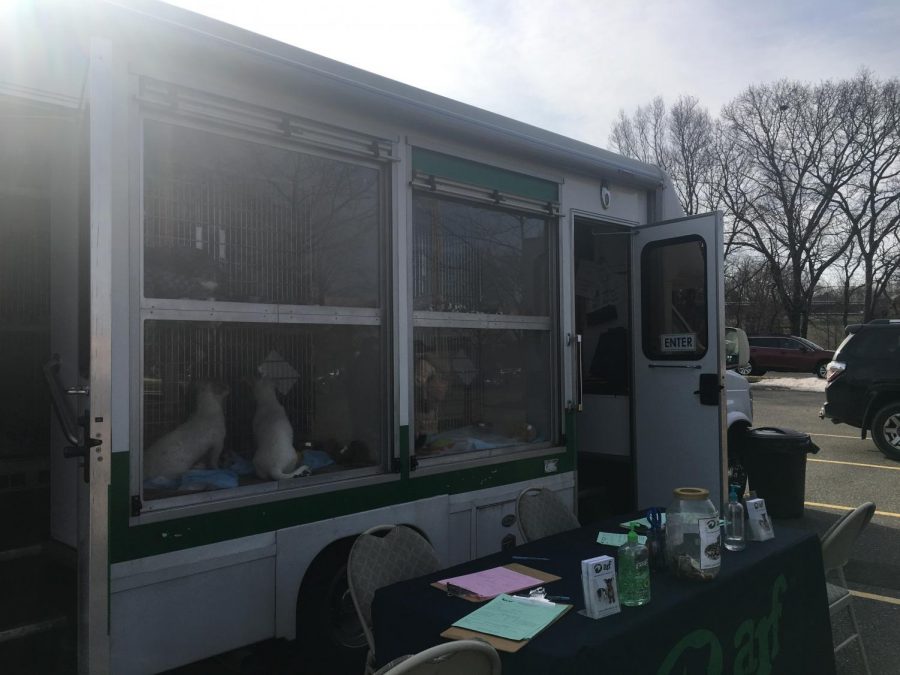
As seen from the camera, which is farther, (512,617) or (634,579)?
(634,579)

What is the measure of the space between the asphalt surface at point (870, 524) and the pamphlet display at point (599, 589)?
192 cm

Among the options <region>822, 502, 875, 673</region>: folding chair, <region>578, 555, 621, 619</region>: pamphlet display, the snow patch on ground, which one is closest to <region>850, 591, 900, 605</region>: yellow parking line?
<region>822, 502, 875, 673</region>: folding chair

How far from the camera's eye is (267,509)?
267cm

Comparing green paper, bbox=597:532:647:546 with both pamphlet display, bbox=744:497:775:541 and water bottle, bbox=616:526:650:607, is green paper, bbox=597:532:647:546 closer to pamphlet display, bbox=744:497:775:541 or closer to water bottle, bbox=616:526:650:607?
pamphlet display, bbox=744:497:775:541

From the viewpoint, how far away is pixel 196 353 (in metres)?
2.67

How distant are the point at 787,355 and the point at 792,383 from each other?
3265mm

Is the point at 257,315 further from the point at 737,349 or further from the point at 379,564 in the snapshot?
the point at 737,349

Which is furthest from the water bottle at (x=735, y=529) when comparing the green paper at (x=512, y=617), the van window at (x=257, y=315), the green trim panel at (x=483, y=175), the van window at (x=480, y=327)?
the green trim panel at (x=483, y=175)

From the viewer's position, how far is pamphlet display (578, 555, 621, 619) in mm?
2008

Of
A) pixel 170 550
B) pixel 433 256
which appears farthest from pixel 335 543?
pixel 433 256

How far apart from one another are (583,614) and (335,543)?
4.04 feet

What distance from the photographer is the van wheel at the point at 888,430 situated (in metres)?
8.41

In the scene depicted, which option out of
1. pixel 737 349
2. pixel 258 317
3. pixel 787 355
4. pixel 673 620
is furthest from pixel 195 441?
pixel 787 355

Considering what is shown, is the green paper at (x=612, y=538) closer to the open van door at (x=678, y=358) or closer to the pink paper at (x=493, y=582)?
the pink paper at (x=493, y=582)
